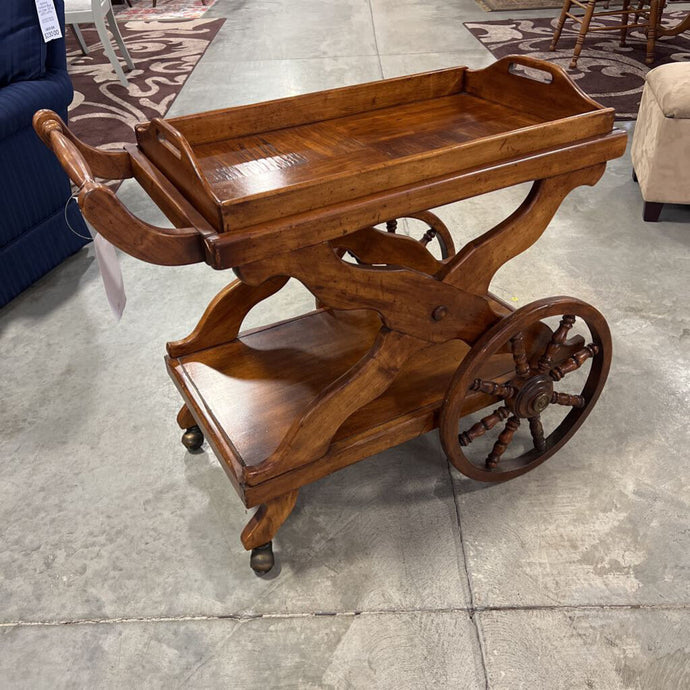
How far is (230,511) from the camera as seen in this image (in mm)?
1563

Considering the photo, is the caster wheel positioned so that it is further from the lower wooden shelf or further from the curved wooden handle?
the curved wooden handle

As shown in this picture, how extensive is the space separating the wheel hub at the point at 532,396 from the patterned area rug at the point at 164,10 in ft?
20.6

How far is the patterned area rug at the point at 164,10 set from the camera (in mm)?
6535

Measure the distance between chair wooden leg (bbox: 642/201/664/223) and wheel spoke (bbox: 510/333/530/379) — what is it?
160 cm

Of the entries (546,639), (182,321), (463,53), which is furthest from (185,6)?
(546,639)

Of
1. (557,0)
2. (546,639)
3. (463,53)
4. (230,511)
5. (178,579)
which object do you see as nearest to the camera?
(546,639)

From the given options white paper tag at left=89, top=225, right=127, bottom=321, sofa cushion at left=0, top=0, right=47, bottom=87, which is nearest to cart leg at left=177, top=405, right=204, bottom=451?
white paper tag at left=89, top=225, right=127, bottom=321

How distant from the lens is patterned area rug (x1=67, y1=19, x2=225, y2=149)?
12.8 ft

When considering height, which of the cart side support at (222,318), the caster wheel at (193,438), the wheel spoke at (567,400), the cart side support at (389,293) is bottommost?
the caster wheel at (193,438)

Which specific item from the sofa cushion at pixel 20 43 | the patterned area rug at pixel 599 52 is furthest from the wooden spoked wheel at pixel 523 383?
the patterned area rug at pixel 599 52

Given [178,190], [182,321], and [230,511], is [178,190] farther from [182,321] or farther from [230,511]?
[182,321]

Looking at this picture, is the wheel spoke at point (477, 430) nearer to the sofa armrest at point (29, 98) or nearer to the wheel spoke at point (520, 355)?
the wheel spoke at point (520, 355)

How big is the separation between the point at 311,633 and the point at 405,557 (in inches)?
10.3

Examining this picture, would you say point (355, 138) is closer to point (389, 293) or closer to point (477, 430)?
point (389, 293)
